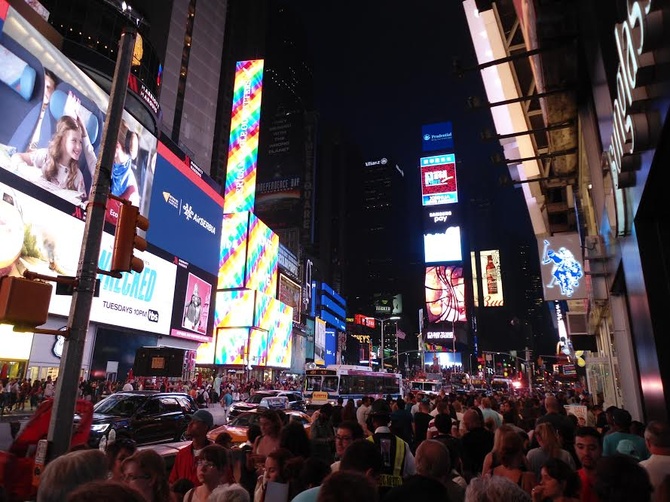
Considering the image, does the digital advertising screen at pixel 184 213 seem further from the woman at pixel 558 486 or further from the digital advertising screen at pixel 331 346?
the digital advertising screen at pixel 331 346

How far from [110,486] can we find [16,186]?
1183 inches

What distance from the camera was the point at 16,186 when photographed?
26.4 m

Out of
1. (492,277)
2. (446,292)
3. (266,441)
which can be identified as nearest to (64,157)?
(266,441)

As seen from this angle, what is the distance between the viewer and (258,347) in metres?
60.7

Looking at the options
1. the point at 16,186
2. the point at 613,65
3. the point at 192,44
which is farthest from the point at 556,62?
the point at 192,44

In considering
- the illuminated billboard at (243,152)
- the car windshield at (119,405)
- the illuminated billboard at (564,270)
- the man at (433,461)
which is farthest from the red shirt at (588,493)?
the illuminated billboard at (243,152)

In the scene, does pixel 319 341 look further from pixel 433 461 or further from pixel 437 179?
pixel 433 461

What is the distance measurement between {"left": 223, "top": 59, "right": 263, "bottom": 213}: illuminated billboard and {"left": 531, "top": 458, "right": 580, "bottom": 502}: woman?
64.2 m

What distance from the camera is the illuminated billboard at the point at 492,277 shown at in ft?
458

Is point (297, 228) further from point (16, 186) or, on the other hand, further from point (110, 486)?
point (110, 486)

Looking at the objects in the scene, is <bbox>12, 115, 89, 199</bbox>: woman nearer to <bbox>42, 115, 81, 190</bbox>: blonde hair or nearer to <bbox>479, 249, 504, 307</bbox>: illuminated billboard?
<bbox>42, 115, 81, 190</bbox>: blonde hair

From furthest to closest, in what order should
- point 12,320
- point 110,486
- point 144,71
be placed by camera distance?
point 144,71
point 12,320
point 110,486

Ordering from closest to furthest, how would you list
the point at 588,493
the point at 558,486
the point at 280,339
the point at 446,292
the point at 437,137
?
the point at 558,486
the point at 588,493
the point at 280,339
the point at 446,292
the point at 437,137

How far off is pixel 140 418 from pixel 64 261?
18.4m
